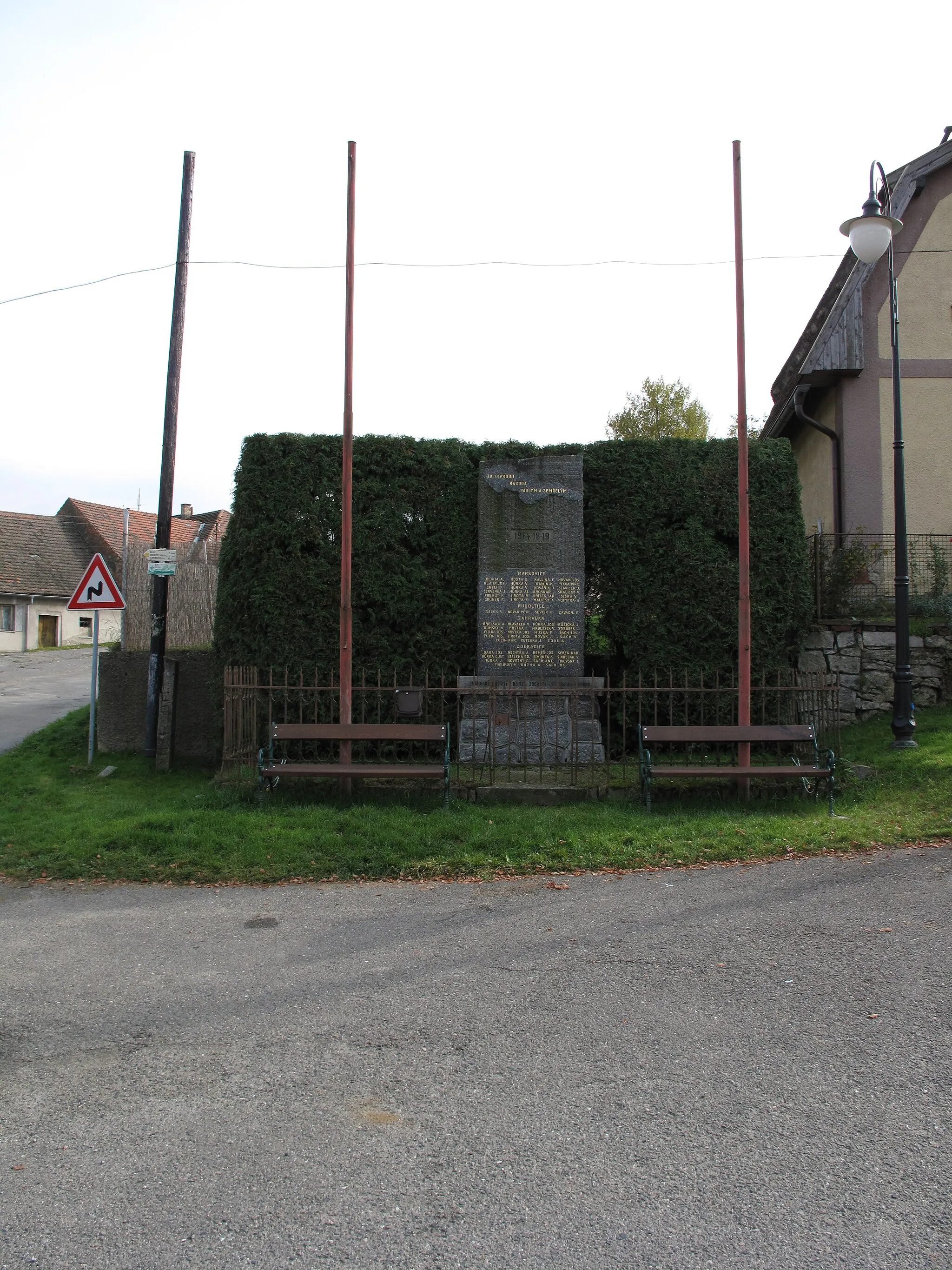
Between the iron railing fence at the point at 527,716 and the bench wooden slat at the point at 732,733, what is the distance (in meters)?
0.34

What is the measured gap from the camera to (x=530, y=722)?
9711 mm

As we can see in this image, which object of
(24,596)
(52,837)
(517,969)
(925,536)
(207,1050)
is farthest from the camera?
(24,596)

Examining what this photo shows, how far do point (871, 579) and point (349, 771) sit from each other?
8702mm

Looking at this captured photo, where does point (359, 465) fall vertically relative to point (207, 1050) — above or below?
above

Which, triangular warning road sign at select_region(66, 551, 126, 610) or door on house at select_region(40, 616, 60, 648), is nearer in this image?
triangular warning road sign at select_region(66, 551, 126, 610)

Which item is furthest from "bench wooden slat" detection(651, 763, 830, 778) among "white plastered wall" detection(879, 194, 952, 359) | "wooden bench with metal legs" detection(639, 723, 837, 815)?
"white plastered wall" detection(879, 194, 952, 359)

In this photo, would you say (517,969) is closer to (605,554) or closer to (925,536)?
(605,554)

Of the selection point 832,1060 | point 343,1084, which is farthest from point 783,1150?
point 343,1084

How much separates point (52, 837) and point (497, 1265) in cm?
586

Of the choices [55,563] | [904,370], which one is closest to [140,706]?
[904,370]

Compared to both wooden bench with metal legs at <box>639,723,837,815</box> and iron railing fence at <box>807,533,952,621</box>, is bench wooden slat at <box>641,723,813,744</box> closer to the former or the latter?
wooden bench with metal legs at <box>639,723,837,815</box>

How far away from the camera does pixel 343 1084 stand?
10.8ft

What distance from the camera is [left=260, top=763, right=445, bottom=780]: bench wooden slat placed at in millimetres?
7918

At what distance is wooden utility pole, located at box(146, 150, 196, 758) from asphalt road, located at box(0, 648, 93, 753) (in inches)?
82.9
